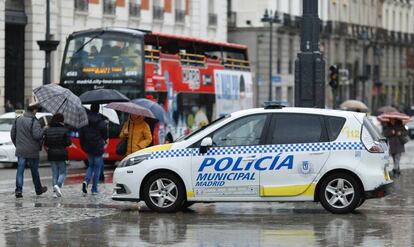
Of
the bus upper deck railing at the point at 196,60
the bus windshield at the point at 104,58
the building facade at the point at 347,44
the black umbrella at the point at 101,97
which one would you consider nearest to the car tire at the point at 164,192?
the black umbrella at the point at 101,97

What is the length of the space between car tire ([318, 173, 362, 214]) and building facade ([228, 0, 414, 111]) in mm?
42222

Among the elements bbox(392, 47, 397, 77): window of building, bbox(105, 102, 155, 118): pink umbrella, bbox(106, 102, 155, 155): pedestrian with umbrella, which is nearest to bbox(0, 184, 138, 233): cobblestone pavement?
bbox(106, 102, 155, 155): pedestrian with umbrella

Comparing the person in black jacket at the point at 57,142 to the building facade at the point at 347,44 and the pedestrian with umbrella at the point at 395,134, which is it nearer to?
the pedestrian with umbrella at the point at 395,134

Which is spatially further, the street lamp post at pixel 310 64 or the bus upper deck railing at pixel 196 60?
the bus upper deck railing at pixel 196 60

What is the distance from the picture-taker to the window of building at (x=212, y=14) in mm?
69062

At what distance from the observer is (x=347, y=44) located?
9344cm

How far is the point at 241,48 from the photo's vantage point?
42.2 meters

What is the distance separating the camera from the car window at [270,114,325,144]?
58.6 ft

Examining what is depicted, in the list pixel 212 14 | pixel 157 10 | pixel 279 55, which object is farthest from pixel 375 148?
pixel 279 55

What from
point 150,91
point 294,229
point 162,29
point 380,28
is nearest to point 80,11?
point 162,29

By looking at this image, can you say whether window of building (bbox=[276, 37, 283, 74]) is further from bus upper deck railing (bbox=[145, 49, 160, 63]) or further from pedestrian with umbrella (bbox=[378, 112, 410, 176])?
pedestrian with umbrella (bbox=[378, 112, 410, 176])

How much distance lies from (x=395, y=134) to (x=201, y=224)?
13.6m

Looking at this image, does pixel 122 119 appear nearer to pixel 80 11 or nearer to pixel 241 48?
pixel 241 48

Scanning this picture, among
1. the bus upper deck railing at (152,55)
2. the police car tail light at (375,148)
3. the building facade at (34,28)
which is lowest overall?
the police car tail light at (375,148)
